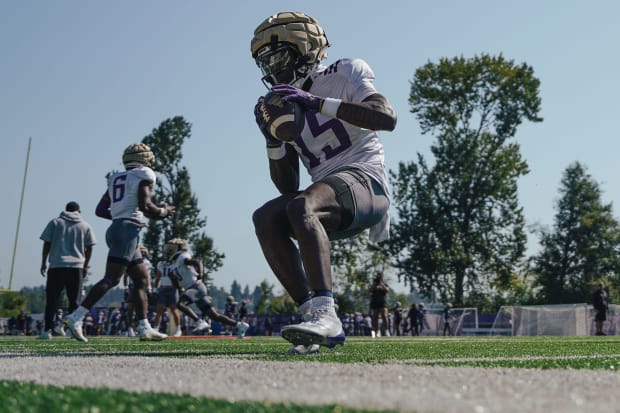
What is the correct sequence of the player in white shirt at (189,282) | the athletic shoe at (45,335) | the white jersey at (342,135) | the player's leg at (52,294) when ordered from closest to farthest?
the white jersey at (342,135) → the athletic shoe at (45,335) → the player's leg at (52,294) → the player in white shirt at (189,282)

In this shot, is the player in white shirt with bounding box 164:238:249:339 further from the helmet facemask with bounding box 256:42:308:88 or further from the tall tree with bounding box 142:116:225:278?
the tall tree with bounding box 142:116:225:278

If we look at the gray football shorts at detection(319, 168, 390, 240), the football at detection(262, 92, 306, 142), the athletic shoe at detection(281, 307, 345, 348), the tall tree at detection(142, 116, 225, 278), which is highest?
the tall tree at detection(142, 116, 225, 278)

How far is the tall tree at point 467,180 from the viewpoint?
1629 inches

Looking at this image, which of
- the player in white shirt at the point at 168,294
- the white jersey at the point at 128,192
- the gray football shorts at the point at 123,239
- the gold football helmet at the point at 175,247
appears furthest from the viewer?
the player in white shirt at the point at 168,294

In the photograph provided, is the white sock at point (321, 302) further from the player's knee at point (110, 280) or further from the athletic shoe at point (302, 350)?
the player's knee at point (110, 280)

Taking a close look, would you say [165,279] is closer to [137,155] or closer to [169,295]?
[169,295]

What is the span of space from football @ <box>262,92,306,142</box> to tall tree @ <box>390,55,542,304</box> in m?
38.3

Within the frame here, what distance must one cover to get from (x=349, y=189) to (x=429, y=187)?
40147mm

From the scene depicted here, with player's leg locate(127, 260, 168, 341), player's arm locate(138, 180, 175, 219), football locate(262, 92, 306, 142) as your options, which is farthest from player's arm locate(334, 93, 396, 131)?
player's leg locate(127, 260, 168, 341)

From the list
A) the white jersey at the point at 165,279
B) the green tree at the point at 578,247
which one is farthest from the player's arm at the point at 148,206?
the green tree at the point at 578,247

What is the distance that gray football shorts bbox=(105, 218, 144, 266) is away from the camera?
25.8 feet

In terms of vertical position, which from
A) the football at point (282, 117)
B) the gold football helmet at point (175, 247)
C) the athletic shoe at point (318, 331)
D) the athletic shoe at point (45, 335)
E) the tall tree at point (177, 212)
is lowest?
the athletic shoe at point (45, 335)

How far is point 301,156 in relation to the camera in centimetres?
464

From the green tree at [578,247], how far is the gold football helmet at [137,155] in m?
51.5
